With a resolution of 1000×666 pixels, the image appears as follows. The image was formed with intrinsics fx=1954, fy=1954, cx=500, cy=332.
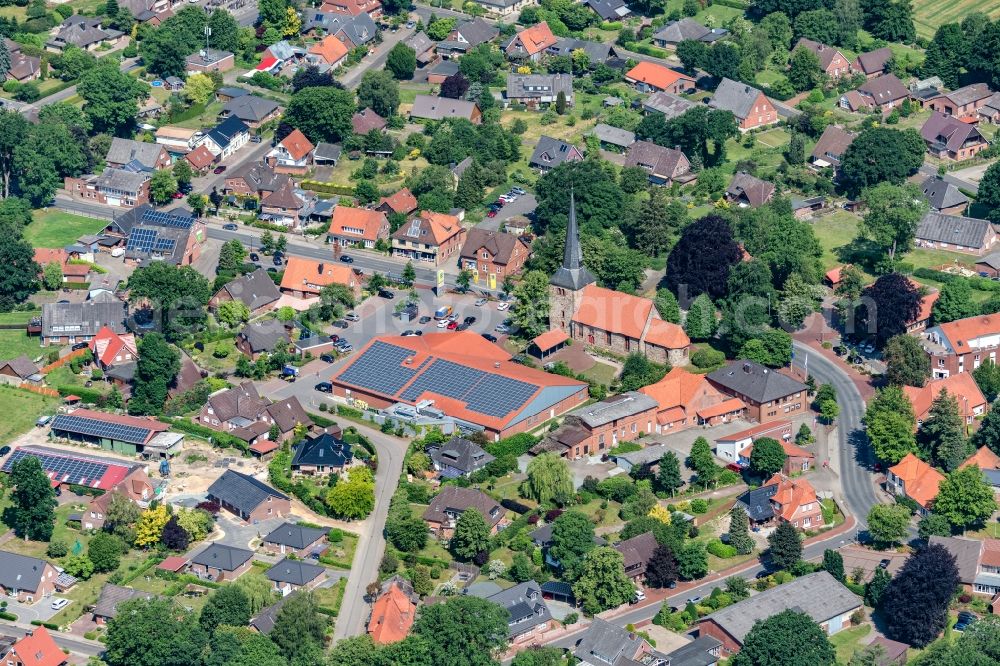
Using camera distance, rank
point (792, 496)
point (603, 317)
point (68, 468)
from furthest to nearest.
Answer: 1. point (603, 317)
2. point (68, 468)
3. point (792, 496)

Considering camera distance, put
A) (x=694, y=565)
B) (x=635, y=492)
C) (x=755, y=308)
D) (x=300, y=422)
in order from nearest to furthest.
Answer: (x=694, y=565) < (x=635, y=492) < (x=300, y=422) < (x=755, y=308)

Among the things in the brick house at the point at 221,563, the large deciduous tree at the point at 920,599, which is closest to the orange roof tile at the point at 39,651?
the brick house at the point at 221,563

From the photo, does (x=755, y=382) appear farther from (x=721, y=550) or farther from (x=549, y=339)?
(x=721, y=550)

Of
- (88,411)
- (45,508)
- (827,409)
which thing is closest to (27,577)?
(45,508)

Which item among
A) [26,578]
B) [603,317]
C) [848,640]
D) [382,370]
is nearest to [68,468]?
[26,578]

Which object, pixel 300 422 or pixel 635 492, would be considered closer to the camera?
pixel 635 492

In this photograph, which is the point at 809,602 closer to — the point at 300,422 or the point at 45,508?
the point at 300,422
